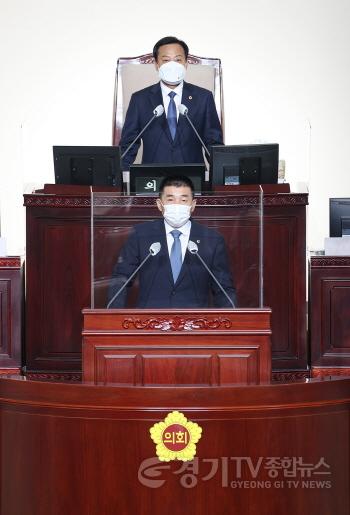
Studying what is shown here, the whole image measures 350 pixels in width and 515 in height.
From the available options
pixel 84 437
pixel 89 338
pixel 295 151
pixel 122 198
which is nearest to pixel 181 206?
pixel 122 198

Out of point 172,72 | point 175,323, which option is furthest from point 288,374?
point 172,72

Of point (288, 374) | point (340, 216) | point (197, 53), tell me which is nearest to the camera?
point (288, 374)

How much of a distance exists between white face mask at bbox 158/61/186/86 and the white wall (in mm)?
1485

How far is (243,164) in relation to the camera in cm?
509

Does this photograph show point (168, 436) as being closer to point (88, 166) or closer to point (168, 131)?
point (88, 166)

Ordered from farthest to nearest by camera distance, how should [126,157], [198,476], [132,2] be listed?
[132,2]
[126,157]
[198,476]

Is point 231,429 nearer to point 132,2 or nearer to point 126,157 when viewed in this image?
point 126,157

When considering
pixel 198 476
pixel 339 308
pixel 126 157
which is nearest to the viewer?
pixel 198 476

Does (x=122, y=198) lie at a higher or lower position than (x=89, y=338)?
higher

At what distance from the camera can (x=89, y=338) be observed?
423cm

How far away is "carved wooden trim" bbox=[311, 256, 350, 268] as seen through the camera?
201 inches

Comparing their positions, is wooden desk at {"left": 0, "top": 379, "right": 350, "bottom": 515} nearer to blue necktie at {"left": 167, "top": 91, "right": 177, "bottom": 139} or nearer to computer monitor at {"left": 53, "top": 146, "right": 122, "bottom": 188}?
computer monitor at {"left": 53, "top": 146, "right": 122, "bottom": 188}

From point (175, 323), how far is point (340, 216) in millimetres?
1246

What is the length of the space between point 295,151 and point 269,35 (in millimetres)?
599
